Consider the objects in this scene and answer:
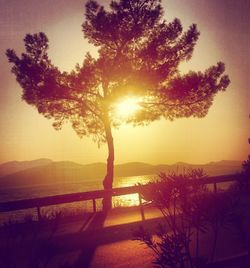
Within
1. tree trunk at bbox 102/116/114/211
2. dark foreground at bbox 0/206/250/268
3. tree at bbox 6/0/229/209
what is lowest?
dark foreground at bbox 0/206/250/268

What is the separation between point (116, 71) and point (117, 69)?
4.6 inches

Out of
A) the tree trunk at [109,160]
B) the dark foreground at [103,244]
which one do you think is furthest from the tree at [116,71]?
the dark foreground at [103,244]

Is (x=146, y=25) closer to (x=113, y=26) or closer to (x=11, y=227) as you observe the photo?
(x=113, y=26)

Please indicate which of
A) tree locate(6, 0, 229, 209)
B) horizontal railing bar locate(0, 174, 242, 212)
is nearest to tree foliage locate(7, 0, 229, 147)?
tree locate(6, 0, 229, 209)

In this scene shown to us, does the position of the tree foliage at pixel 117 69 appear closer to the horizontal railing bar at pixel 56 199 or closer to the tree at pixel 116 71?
the tree at pixel 116 71

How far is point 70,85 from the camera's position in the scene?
750 inches

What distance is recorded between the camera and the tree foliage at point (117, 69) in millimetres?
18734

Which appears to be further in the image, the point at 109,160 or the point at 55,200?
the point at 109,160

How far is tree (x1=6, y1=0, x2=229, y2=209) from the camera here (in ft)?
61.5

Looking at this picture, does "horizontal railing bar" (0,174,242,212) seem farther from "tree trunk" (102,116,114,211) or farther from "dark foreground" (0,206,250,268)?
"tree trunk" (102,116,114,211)

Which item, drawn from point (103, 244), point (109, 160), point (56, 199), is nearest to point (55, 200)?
point (56, 199)

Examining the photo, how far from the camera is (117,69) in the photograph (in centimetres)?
1878

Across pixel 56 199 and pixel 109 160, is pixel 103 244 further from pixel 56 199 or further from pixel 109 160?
pixel 109 160

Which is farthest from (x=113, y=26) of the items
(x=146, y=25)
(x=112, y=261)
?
(x=112, y=261)
